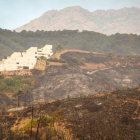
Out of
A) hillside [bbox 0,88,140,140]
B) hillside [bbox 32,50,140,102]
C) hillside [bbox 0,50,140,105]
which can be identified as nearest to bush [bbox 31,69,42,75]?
hillside [bbox 0,50,140,105]

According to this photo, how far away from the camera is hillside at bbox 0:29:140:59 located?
138 meters

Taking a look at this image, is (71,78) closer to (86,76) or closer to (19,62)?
(86,76)

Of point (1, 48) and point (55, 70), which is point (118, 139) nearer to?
point (55, 70)

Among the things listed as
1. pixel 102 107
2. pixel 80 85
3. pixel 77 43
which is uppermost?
pixel 77 43

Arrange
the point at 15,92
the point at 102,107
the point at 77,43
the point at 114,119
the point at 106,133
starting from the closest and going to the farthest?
the point at 106,133
the point at 114,119
the point at 102,107
the point at 15,92
the point at 77,43

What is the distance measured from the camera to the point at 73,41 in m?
146

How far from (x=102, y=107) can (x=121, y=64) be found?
2668 inches

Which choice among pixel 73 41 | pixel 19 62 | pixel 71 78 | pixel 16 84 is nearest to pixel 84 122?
pixel 16 84

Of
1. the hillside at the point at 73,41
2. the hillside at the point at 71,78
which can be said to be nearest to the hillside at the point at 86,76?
the hillside at the point at 71,78

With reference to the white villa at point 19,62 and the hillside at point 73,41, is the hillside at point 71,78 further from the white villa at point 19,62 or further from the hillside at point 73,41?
the hillside at point 73,41

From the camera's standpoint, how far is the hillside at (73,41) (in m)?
138

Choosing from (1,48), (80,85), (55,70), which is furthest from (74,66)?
(1,48)

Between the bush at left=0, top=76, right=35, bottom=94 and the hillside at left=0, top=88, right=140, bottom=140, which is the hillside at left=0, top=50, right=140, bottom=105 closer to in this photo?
the bush at left=0, top=76, right=35, bottom=94

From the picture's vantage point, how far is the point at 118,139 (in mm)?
10383
